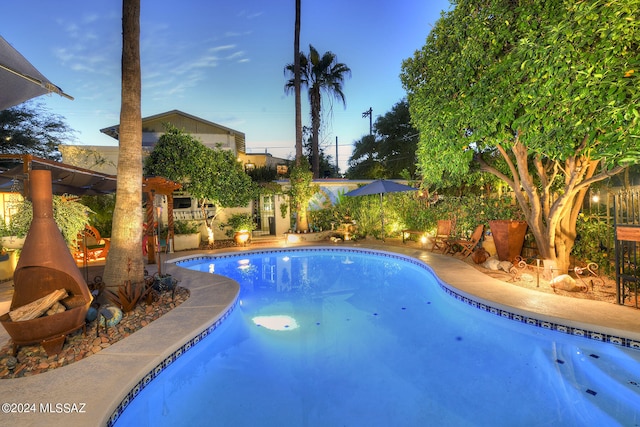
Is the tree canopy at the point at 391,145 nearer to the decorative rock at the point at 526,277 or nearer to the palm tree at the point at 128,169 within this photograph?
the decorative rock at the point at 526,277

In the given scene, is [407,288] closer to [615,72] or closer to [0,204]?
[615,72]

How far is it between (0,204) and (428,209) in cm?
1522

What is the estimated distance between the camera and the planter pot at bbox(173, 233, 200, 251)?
39.8 feet

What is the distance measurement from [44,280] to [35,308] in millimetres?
363

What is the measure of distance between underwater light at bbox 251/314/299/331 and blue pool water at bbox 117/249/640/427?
2cm

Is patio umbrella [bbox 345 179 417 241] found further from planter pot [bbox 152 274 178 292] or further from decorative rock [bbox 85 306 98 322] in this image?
decorative rock [bbox 85 306 98 322]

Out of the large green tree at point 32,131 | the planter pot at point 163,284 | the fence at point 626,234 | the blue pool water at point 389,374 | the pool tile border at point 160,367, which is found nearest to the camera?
the pool tile border at point 160,367

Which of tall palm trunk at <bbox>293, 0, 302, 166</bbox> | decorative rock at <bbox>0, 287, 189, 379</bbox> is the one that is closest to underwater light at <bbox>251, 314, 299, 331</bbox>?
decorative rock at <bbox>0, 287, 189, 379</bbox>

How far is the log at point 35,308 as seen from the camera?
3578mm

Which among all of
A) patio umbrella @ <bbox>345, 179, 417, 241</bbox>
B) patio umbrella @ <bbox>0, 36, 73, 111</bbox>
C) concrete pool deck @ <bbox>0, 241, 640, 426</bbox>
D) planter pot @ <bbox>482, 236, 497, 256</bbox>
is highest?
patio umbrella @ <bbox>0, 36, 73, 111</bbox>

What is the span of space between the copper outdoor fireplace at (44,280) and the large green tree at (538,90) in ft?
22.6

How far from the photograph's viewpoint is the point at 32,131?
2166 cm

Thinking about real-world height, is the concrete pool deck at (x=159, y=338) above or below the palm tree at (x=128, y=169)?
below

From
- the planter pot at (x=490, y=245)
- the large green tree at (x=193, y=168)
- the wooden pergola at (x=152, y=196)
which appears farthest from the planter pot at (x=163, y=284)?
the planter pot at (x=490, y=245)
